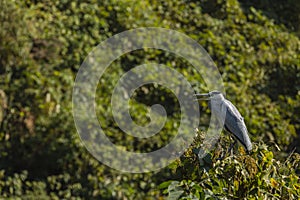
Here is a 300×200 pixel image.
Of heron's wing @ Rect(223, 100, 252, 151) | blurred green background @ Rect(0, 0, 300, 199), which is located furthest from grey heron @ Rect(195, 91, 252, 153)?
blurred green background @ Rect(0, 0, 300, 199)

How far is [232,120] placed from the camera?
3.42 m

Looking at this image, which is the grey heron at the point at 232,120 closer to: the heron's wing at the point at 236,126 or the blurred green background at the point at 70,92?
the heron's wing at the point at 236,126

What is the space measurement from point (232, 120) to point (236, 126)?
0.19 ft

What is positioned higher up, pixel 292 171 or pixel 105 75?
pixel 292 171

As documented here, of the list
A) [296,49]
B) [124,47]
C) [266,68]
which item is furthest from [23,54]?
[296,49]

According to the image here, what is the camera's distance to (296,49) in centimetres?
712

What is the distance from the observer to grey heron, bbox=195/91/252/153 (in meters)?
3.31

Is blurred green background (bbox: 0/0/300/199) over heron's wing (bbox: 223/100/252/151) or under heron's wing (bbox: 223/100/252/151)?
under

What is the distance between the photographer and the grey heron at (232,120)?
3311mm

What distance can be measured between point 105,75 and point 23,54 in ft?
2.44

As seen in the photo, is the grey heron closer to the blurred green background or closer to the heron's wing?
the heron's wing

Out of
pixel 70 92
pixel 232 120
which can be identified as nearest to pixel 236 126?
pixel 232 120

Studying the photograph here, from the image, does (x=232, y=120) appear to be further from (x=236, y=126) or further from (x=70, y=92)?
(x=70, y=92)

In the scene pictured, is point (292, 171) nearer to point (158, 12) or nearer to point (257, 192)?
point (257, 192)
